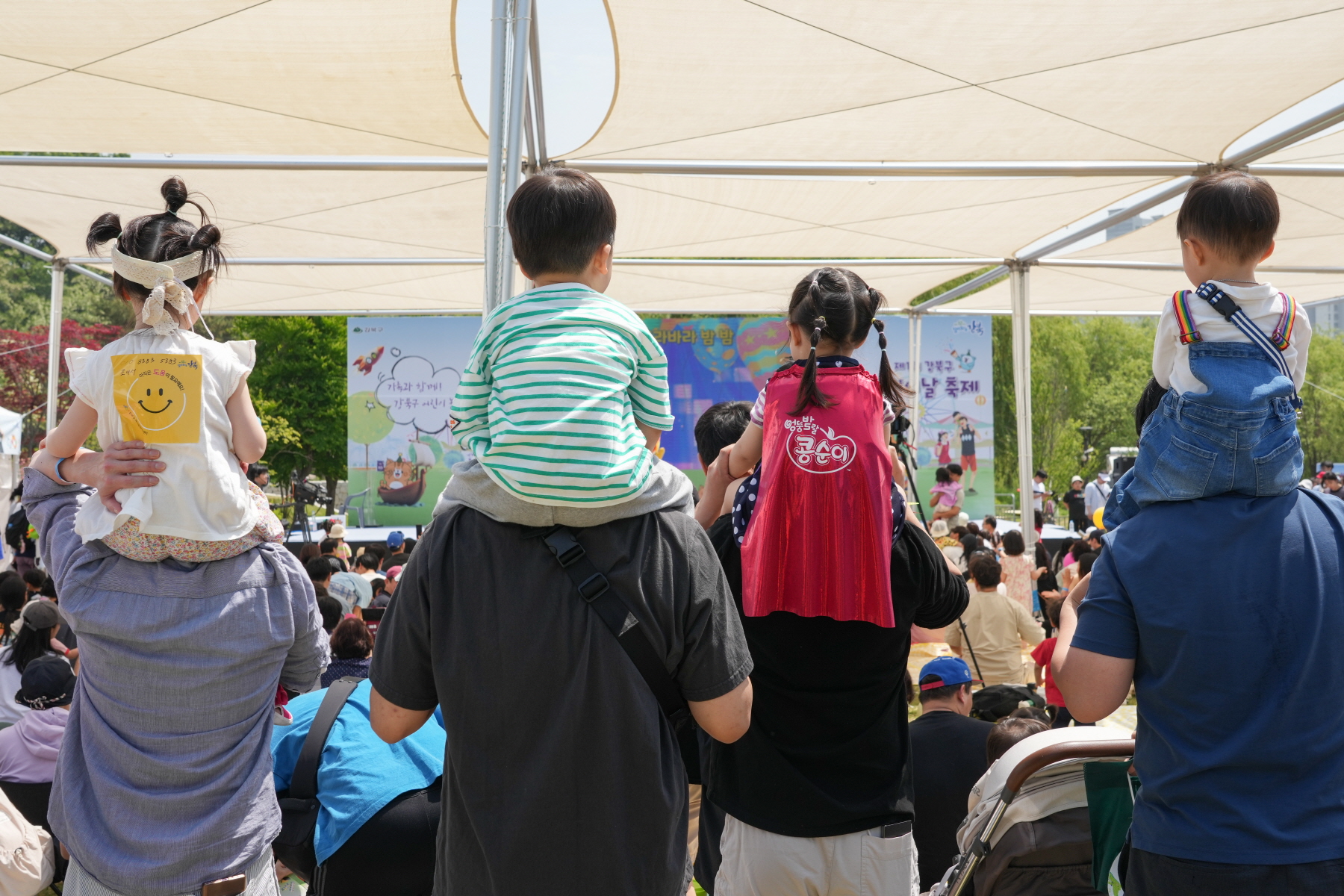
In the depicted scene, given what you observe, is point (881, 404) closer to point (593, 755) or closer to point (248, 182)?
point (593, 755)

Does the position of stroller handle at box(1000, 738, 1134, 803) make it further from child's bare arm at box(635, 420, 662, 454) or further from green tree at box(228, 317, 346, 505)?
green tree at box(228, 317, 346, 505)

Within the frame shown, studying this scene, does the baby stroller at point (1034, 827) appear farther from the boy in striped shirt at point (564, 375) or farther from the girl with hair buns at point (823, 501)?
the boy in striped shirt at point (564, 375)

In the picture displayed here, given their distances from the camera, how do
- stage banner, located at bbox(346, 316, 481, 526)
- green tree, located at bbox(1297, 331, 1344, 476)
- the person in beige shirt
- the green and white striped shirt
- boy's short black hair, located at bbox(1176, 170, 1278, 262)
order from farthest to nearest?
1. green tree, located at bbox(1297, 331, 1344, 476)
2. stage banner, located at bbox(346, 316, 481, 526)
3. the person in beige shirt
4. boy's short black hair, located at bbox(1176, 170, 1278, 262)
5. the green and white striped shirt

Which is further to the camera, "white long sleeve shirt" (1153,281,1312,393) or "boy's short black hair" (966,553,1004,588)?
"boy's short black hair" (966,553,1004,588)

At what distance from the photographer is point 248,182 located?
22.3 feet

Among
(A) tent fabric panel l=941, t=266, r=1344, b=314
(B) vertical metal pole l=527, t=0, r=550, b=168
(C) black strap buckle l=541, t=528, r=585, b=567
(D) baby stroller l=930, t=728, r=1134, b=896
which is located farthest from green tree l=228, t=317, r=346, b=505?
(C) black strap buckle l=541, t=528, r=585, b=567

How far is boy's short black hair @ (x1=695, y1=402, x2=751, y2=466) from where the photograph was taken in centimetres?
238

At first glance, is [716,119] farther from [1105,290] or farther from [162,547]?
[1105,290]

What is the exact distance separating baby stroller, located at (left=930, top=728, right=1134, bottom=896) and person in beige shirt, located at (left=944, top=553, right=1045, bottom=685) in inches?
142

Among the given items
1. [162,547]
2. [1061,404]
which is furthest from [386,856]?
[1061,404]

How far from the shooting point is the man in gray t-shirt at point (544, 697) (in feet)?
4.08

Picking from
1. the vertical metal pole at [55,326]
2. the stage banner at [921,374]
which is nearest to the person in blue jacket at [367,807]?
the vertical metal pole at [55,326]

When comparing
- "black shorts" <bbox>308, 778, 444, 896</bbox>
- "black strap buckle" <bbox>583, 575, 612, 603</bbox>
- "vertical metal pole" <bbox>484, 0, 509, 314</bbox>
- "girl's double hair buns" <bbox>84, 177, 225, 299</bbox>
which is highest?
"vertical metal pole" <bbox>484, 0, 509, 314</bbox>

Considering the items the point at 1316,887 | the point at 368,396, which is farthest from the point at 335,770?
the point at 368,396
